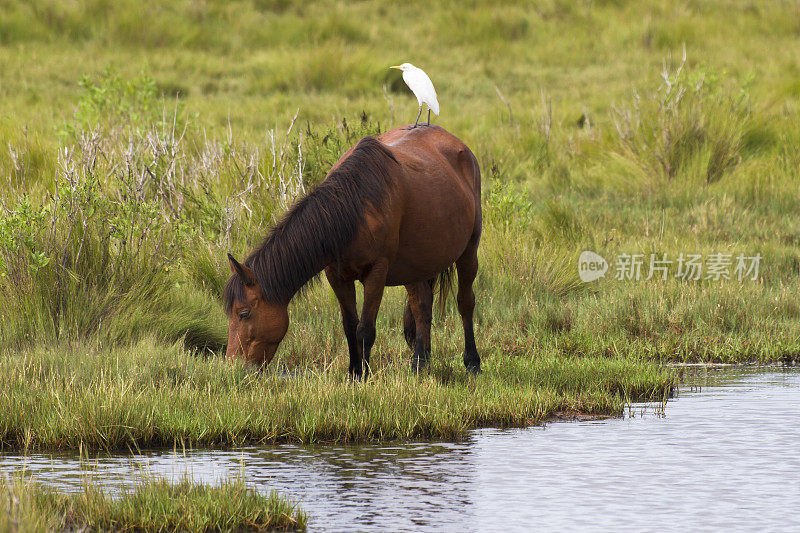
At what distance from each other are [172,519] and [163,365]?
2917 millimetres

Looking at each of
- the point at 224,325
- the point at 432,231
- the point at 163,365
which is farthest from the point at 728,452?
the point at 224,325

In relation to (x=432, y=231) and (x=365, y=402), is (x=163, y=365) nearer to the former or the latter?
(x=365, y=402)

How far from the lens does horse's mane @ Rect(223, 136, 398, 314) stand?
7711 millimetres

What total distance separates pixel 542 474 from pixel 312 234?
245cm

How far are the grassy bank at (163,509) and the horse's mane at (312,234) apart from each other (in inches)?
101

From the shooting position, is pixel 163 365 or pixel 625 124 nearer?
pixel 163 365

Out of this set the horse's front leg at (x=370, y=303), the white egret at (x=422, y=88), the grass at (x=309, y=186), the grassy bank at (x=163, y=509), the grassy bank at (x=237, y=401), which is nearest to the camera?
the grassy bank at (x=163, y=509)

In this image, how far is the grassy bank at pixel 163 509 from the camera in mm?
4988

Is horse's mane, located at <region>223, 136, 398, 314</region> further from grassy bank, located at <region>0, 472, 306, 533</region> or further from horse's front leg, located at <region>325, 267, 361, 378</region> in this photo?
grassy bank, located at <region>0, 472, 306, 533</region>

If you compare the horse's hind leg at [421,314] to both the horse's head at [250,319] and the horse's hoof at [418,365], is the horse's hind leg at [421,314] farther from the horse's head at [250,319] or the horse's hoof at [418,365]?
the horse's head at [250,319]

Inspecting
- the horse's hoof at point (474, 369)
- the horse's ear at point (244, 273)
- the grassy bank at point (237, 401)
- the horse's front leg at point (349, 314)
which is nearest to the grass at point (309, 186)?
Result: the grassy bank at point (237, 401)

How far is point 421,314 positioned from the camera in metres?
9.25

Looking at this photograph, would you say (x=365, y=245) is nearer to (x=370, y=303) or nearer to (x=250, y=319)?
(x=370, y=303)

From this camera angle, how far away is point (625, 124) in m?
17.4
